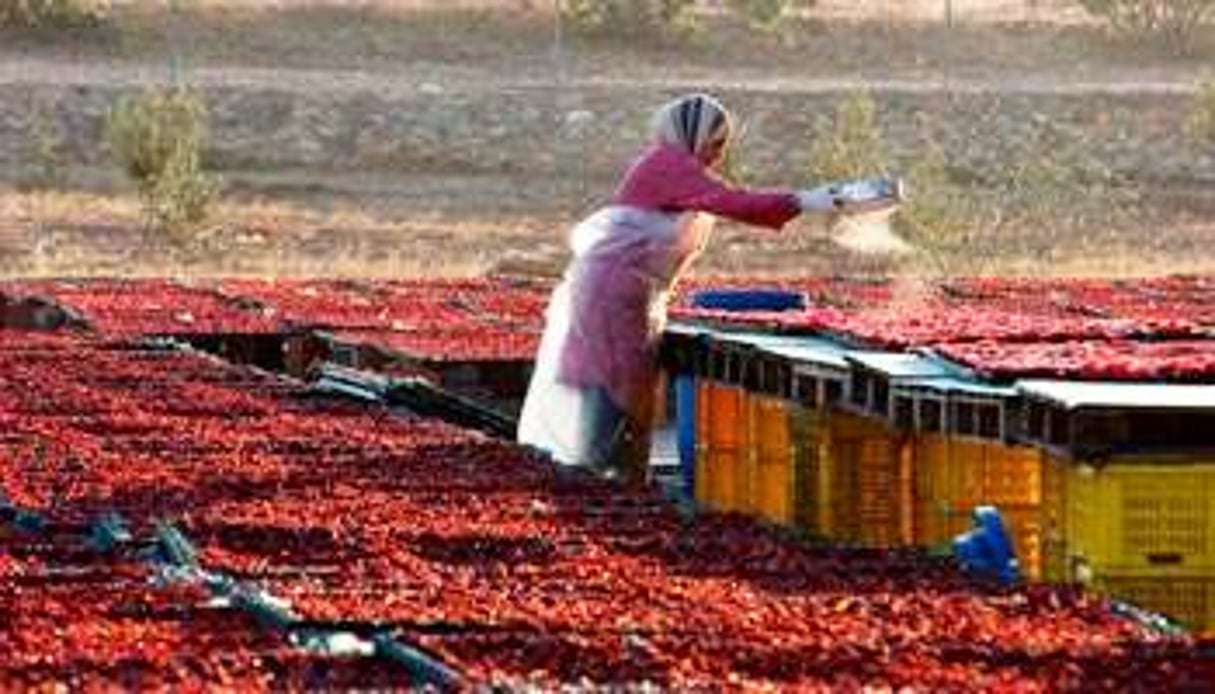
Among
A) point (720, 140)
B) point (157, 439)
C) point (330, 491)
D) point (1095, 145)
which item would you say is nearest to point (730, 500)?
point (720, 140)

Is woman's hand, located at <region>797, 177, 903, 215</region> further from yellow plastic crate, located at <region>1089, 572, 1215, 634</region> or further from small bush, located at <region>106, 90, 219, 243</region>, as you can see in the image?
small bush, located at <region>106, 90, 219, 243</region>

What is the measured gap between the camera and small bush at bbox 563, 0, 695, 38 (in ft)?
239

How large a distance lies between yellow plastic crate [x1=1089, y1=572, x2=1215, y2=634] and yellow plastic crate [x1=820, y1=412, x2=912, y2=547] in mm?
3400

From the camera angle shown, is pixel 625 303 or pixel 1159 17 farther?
pixel 1159 17

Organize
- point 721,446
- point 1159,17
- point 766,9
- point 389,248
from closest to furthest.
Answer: point 721,446 < point 389,248 < point 766,9 < point 1159,17

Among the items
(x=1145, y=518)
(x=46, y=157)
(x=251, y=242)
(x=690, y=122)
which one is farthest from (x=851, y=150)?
(x=1145, y=518)

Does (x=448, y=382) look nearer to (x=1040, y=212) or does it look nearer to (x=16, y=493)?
(x=16, y=493)

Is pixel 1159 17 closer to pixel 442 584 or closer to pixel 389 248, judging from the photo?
pixel 389 248

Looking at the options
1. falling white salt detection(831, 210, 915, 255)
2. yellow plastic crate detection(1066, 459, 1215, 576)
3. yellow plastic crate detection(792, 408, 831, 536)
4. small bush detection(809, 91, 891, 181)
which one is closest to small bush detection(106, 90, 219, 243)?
small bush detection(809, 91, 891, 181)

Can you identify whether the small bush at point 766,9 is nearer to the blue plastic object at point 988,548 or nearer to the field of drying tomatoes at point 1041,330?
the field of drying tomatoes at point 1041,330

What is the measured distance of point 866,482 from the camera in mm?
17578

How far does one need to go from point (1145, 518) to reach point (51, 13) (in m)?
57.8

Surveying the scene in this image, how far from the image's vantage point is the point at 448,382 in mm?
24516

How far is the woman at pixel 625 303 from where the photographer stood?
62.2 ft
